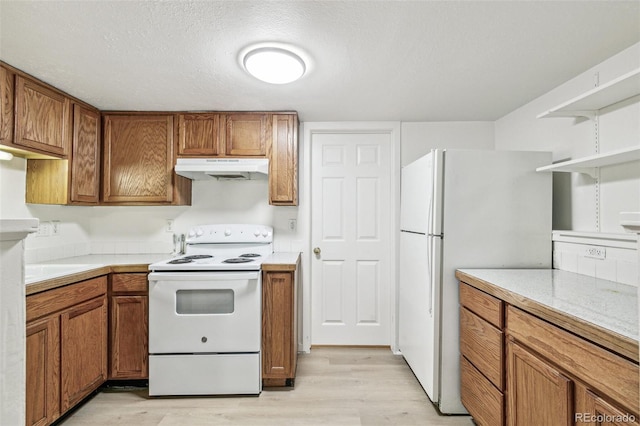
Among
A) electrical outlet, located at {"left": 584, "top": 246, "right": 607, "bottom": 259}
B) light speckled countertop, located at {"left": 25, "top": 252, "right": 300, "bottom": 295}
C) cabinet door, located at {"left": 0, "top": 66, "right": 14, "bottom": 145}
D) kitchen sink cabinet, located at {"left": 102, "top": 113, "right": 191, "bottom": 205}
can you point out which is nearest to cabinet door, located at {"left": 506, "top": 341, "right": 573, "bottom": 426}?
electrical outlet, located at {"left": 584, "top": 246, "right": 607, "bottom": 259}

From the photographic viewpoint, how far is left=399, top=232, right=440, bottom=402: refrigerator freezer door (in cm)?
191

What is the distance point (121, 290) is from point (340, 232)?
5.90 ft

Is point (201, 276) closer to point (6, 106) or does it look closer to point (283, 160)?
point (283, 160)

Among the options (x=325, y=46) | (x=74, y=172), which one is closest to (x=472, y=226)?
(x=325, y=46)

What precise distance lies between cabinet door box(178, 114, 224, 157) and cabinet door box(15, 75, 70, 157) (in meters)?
0.75

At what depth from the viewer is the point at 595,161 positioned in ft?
5.17

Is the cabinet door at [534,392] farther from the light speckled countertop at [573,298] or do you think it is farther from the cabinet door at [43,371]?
the cabinet door at [43,371]

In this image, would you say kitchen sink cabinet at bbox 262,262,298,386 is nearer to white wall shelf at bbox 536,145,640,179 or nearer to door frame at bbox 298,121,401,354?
door frame at bbox 298,121,401,354

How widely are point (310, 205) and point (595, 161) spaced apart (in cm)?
199

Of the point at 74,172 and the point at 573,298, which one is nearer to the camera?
the point at 573,298

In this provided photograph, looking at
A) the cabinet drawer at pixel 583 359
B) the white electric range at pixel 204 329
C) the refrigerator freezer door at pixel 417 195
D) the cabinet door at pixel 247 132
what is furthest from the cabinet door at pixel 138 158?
the cabinet drawer at pixel 583 359

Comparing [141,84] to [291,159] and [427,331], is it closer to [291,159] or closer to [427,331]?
[291,159]

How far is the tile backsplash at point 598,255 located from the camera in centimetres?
150

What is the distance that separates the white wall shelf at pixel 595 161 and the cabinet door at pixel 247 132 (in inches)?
77.4
